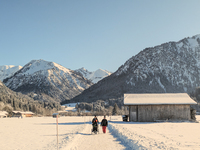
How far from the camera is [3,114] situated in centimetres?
10125

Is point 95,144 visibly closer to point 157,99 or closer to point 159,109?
point 159,109

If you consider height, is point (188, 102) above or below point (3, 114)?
above

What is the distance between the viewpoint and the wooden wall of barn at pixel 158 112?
1508 inches

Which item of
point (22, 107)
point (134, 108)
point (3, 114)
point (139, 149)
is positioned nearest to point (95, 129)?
point (139, 149)

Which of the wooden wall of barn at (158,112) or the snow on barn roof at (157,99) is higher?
the snow on barn roof at (157,99)

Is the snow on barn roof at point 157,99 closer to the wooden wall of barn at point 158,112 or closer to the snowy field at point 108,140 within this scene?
the wooden wall of barn at point 158,112

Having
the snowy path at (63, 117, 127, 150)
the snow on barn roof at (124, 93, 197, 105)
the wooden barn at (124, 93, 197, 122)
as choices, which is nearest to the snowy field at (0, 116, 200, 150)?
the snowy path at (63, 117, 127, 150)

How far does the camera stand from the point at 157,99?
133 ft

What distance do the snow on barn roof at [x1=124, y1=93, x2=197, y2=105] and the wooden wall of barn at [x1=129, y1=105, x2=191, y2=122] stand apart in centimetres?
87

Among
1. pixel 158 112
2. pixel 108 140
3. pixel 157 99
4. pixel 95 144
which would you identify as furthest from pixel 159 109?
pixel 95 144

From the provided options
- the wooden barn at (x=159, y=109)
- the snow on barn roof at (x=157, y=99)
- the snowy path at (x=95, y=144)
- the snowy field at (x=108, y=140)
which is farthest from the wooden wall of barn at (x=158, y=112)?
the snowy path at (x=95, y=144)

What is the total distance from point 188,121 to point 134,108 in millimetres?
9634

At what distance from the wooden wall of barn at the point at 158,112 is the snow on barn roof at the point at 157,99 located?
866 millimetres

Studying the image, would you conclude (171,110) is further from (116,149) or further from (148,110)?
(116,149)
